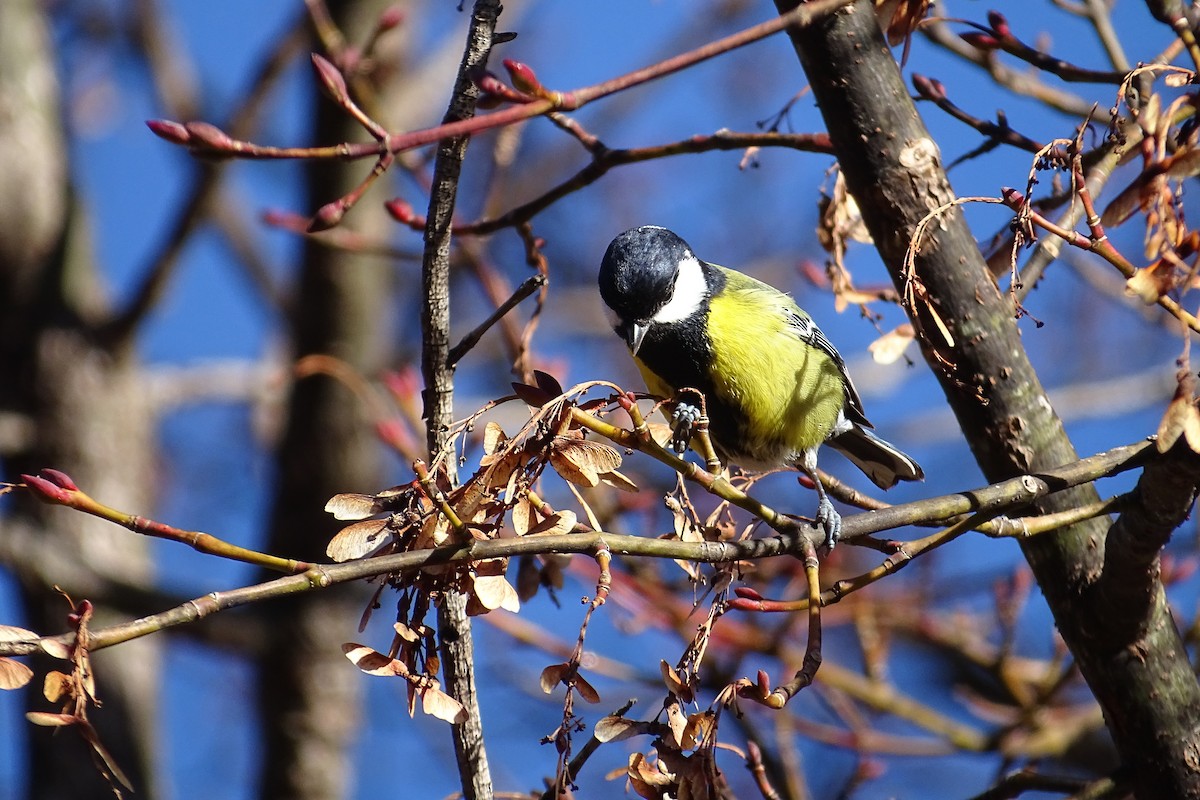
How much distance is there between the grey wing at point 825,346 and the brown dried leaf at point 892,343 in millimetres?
769

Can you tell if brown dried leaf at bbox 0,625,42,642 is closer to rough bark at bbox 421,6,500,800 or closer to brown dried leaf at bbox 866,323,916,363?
rough bark at bbox 421,6,500,800

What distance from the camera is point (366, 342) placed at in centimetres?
534

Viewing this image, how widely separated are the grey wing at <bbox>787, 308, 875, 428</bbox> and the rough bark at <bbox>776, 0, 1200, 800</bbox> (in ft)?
3.09

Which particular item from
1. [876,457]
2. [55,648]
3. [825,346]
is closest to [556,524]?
[55,648]

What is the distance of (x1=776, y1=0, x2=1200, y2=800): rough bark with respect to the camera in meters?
1.97

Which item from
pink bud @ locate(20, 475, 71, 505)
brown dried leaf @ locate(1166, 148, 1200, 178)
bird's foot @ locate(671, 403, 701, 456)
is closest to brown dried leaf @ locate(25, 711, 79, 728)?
pink bud @ locate(20, 475, 71, 505)

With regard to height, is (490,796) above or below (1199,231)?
below

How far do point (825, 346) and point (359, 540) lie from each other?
192 centimetres

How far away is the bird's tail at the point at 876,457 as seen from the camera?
3.26 m

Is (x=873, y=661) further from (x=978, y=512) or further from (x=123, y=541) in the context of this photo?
(x=123, y=541)

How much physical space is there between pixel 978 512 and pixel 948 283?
62 cm

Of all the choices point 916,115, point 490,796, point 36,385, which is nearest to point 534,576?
point 490,796

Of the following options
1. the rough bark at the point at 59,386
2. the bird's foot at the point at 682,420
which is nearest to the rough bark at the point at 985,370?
the bird's foot at the point at 682,420

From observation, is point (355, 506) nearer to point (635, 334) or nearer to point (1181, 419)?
point (1181, 419)
